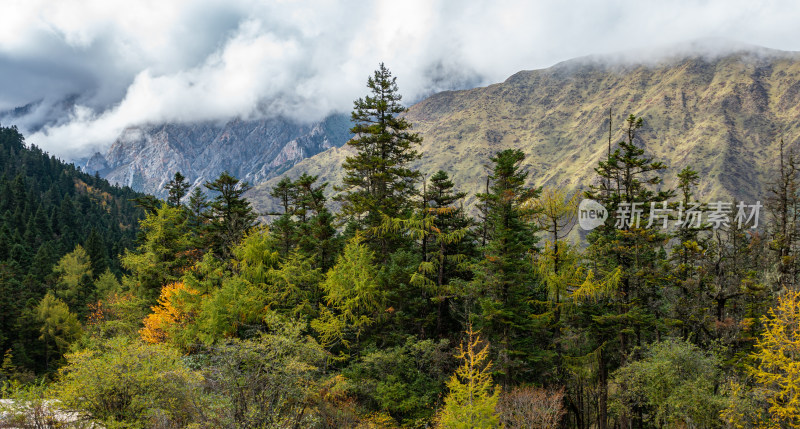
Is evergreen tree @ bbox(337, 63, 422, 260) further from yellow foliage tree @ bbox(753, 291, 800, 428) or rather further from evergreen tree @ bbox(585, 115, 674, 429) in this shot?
yellow foliage tree @ bbox(753, 291, 800, 428)

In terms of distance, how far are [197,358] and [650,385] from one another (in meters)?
29.3

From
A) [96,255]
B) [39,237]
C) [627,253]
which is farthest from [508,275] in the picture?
[39,237]

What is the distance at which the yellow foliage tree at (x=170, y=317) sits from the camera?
32.1m

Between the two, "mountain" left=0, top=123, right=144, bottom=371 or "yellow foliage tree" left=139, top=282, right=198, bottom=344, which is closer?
"yellow foliage tree" left=139, top=282, right=198, bottom=344

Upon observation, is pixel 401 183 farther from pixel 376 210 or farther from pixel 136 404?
pixel 136 404

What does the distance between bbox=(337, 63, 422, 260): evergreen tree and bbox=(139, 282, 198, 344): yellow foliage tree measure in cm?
1409

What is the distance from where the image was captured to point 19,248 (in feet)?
255

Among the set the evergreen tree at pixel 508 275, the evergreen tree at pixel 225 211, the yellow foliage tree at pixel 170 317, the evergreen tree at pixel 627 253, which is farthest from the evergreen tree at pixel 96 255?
the evergreen tree at pixel 627 253

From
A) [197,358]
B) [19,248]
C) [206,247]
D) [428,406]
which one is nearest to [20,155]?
[19,248]

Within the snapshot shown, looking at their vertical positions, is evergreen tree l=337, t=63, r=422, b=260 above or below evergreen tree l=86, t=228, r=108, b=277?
above

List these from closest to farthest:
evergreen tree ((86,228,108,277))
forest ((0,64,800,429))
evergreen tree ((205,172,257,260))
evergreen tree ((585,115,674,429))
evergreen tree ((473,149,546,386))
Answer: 1. forest ((0,64,800,429))
2. evergreen tree ((473,149,546,386))
3. evergreen tree ((585,115,674,429))
4. evergreen tree ((205,172,257,260))
5. evergreen tree ((86,228,108,277))

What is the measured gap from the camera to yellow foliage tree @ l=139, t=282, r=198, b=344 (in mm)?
32062

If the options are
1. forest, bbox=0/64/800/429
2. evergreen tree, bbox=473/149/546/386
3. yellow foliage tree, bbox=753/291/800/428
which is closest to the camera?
forest, bbox=0/64/800/429

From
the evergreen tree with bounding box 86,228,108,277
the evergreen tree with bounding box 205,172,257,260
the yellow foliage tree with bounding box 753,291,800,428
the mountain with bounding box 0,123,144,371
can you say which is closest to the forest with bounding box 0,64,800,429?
the yellow foliage tree with bounding box 753,291,800,428
